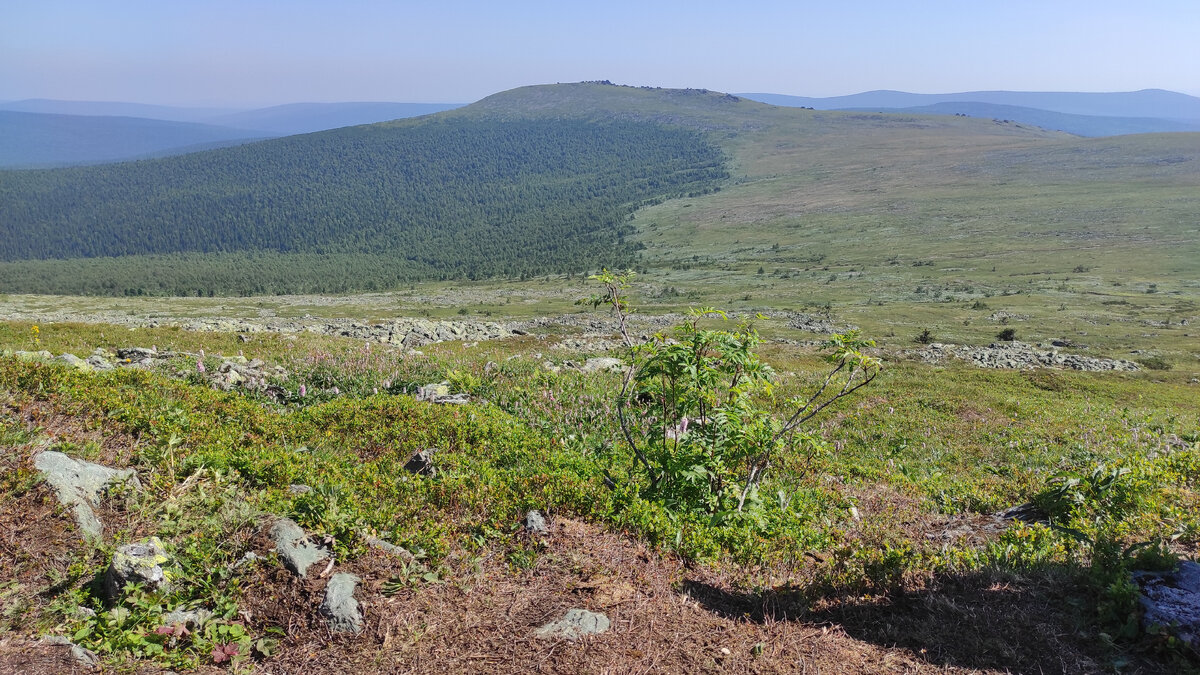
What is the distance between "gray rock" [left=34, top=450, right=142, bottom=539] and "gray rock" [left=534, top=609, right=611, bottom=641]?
389 cm

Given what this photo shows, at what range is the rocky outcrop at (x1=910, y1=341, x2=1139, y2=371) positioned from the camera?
34.0 meters

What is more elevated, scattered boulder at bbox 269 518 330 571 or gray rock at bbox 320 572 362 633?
scattered boulder at bbox 269 518 330 571

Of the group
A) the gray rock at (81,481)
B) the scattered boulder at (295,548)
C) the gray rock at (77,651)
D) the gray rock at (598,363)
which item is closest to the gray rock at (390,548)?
the scattered boulder at (295,548)

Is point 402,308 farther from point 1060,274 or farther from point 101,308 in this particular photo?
point 1060,274

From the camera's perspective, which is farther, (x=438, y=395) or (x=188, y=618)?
(x=438, y=395)

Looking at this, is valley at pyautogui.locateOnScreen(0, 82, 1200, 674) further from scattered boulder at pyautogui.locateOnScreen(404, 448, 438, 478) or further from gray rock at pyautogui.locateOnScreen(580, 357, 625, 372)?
gray rock at pyautogui.locateOnScreen(580, 357, 625, 372)

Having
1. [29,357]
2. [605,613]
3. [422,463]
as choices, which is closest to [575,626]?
[605,613]

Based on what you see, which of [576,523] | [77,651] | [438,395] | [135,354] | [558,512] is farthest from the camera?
[135,354]

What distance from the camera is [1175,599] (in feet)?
15.4

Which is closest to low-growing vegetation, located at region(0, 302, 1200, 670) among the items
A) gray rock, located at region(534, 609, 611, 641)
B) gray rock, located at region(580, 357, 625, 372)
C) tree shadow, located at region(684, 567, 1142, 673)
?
tree shadow, located at region(684, 567, 1142, 673)

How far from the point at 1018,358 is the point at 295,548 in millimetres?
41395

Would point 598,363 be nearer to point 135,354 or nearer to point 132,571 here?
point 135,354

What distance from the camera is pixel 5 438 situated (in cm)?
584

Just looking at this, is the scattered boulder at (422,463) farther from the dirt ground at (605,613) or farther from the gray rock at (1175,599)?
the gray rock at (1175,599)
